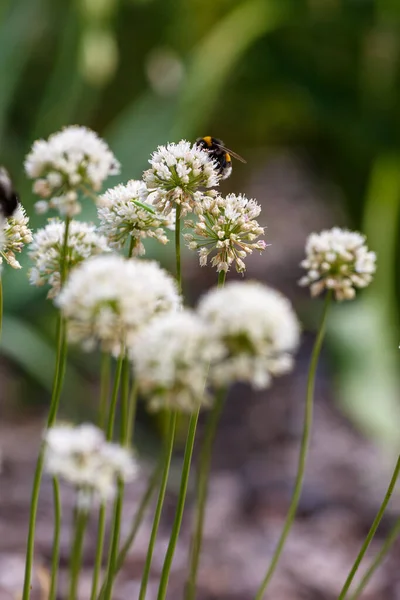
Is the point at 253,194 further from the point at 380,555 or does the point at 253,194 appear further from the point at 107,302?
the point at 107,302

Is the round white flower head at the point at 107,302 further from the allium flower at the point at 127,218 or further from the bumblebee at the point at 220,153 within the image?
the bumblebee at the point at 220,153

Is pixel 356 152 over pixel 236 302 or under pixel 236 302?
over

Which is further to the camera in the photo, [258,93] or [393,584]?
[258,93]

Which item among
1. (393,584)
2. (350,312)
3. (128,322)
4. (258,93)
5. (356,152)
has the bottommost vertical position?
(393,584)

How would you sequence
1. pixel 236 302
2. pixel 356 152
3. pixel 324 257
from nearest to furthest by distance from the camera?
pixel 236 302 → pixel 324 257 → pixel 356 152

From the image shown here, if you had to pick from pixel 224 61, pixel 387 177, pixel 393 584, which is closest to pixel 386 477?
pixel 393 584

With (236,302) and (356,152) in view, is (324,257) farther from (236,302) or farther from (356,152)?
(356,152)
